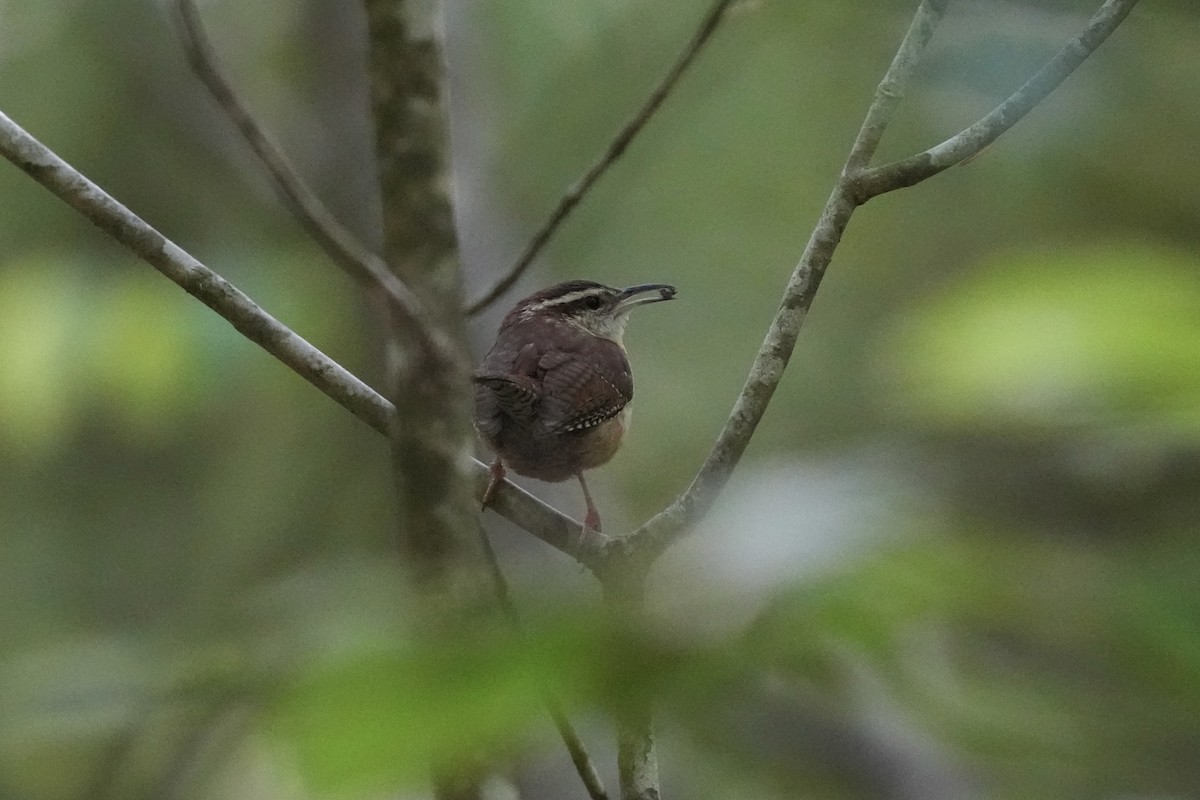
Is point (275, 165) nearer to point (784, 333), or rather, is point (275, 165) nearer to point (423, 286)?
point (423, 286)

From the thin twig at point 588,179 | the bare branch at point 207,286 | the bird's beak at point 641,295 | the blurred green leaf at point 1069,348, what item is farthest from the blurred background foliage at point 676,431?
the bird's beak at point 641,295

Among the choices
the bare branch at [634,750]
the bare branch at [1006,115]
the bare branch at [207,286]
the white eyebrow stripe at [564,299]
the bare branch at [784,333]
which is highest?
the bare branch at [1006,115]

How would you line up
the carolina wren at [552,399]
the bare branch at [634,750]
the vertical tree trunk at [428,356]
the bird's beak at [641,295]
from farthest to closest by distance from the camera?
the bird's beak at [641,295] → the carolina wren at [552,399] → the bare branch at [634,750] → the vertical tree trunk at [428,356]

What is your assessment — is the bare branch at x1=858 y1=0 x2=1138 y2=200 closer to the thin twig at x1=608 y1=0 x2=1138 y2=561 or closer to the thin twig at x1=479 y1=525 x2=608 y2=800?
the thin twig at x1=608 y1=0 x2=1138 y2=561

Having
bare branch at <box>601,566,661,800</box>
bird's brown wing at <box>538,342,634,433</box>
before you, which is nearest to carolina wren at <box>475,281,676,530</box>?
bird's brown wing at <box>538,342,634,433</box>

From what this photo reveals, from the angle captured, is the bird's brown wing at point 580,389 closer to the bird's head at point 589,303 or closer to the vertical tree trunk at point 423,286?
the bird's head at point 589,303

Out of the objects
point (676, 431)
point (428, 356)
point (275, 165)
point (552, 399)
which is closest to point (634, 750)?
point (428, 356)
